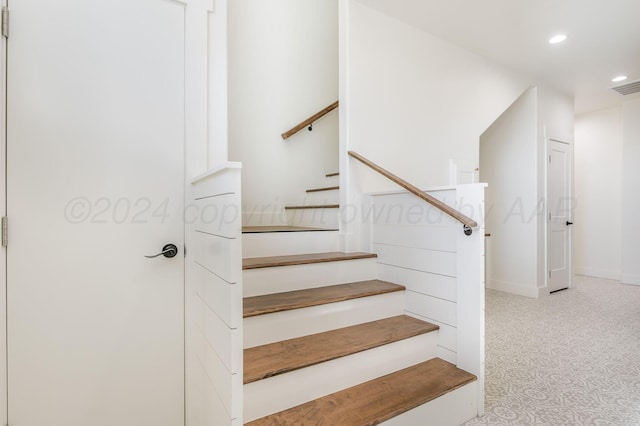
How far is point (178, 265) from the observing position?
1751mm

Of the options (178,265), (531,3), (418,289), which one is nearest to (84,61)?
(178,265)

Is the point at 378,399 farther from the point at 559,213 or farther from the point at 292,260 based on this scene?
the point at 559,213

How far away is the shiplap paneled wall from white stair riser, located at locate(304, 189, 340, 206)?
1.49 meters

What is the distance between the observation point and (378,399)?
62.2 inches

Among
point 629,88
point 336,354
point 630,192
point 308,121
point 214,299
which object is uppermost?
point 629,88

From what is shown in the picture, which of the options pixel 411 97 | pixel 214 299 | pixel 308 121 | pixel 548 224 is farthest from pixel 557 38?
pixel 214 299

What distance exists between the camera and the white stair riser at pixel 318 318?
169cm

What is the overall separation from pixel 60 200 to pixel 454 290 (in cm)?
208

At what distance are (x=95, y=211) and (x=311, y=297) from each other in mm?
1186

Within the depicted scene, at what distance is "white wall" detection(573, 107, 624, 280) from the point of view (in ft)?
17.4

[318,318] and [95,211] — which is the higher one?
[95,211]

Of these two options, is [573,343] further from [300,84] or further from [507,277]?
[300,84]

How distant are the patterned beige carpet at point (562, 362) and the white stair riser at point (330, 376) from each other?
443mm

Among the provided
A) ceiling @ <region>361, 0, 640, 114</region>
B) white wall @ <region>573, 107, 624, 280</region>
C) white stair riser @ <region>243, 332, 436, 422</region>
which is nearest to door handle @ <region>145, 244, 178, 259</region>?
white stair riser @ <region>243, 332, 436, 422</region>
